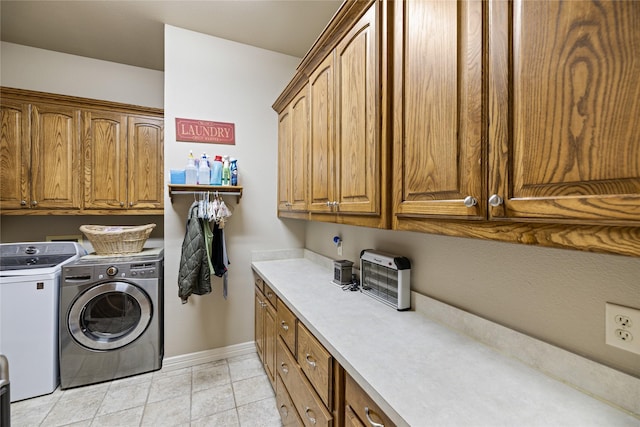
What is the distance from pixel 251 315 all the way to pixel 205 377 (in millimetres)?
594

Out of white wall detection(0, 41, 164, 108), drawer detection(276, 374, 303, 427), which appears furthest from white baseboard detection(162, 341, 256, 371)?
white wall detection(0, 41, 164, 108)

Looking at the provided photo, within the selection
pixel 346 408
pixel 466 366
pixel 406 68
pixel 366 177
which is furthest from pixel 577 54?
pixel 346 408

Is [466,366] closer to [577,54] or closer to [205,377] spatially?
[577,54]

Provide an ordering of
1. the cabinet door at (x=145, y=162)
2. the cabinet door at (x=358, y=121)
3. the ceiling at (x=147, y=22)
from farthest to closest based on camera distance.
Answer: the cabinet door at (x=145, y=162), the ceiling at (x=147, y=22), the cabinet door at (x=358, y=121)

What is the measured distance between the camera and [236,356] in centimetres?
254

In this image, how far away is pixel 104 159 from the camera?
2531 mm

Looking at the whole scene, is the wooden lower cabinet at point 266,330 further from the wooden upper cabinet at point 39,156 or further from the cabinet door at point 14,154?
the cabinet door at point 14,154

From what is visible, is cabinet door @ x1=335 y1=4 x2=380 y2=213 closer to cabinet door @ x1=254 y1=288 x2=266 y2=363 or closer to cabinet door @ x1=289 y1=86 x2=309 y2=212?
cabinet door @ x1=289 y1=86 x2=309 y2=212

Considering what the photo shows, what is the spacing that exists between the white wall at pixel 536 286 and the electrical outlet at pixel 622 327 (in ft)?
0.06

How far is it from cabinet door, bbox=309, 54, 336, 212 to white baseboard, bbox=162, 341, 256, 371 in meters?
1.60

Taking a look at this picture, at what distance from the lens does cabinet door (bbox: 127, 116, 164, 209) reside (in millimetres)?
2607

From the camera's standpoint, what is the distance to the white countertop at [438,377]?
692 mm

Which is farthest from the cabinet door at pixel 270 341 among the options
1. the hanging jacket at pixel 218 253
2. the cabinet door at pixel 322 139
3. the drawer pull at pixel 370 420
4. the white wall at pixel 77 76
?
the white wall at pixel 77 76

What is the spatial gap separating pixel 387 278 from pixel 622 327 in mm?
859
